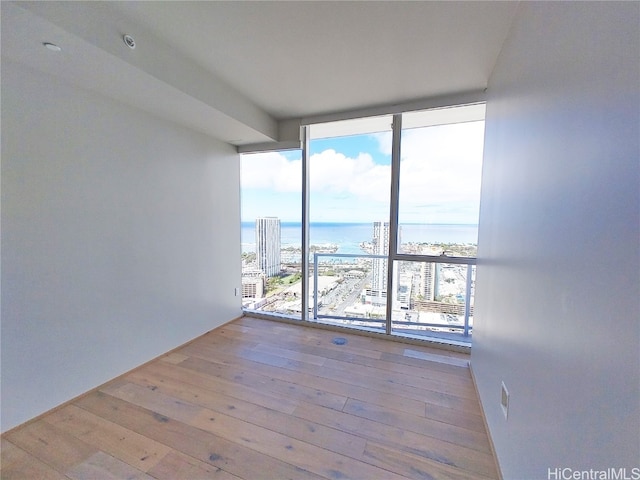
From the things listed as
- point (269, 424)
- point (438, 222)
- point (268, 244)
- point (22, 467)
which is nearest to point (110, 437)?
point (22, 467)

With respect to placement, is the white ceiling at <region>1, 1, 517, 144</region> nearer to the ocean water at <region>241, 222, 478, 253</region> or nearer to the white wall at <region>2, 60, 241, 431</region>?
the white wall at <region>2, 60, 241, 431</region>

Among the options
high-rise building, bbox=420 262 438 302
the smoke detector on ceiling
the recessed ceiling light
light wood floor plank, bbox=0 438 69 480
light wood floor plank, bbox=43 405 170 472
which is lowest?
light wood floor plank, bbox=0 438 69 480

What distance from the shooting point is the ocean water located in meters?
2.51

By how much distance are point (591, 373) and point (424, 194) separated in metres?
2.15

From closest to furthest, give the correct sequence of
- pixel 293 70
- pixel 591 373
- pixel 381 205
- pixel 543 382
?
pixel 591 373, pixel 543 382, pixel 293 70, pixel 381 205

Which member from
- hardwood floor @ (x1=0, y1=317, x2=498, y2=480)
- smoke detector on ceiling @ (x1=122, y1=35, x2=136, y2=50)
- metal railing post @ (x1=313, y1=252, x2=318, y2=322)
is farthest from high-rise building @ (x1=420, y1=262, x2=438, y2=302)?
smoke detector on ceiling @ (x1=122, y1=35, x2=136, y2=50)

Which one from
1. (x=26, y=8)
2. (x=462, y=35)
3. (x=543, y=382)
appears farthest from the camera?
(x=462, y=35)

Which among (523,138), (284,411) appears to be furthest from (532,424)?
(284,411)

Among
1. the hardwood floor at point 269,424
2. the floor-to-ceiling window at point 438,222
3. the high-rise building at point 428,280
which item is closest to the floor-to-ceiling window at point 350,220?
the floor-to-ceiling window at point 438,222

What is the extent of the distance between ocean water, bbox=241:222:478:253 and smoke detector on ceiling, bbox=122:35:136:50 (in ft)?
6.93

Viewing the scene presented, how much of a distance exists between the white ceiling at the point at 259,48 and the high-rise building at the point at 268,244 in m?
1.38

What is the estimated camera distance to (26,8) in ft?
3.67

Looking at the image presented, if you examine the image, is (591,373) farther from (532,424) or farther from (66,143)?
(66,143)

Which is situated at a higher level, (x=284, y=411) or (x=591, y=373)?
(x=591, y=373)
